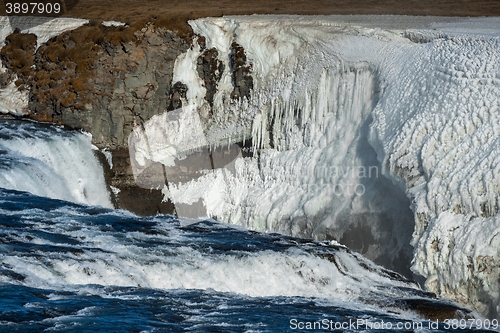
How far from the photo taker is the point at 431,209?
1595 cm

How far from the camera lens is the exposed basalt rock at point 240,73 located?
73.4 ft

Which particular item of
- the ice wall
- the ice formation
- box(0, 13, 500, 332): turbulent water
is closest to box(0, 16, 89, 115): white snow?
box(0, 13, 500, 332): turbulent water

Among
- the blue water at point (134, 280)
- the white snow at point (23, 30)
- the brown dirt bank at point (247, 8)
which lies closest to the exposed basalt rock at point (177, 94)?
the brown dirt bank at point (247, 8)

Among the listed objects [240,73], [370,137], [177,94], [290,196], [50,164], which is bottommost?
[290,196]

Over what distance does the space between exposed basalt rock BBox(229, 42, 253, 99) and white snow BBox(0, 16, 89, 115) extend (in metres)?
4.44

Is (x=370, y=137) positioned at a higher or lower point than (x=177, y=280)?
higher

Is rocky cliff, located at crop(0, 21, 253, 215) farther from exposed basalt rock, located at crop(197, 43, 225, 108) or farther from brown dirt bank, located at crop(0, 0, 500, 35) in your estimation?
brown dirt bank, located at crop(0, 0, 500, 35)

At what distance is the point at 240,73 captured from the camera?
22.5m

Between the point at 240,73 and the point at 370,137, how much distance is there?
210 inches

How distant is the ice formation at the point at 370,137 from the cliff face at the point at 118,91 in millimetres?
469

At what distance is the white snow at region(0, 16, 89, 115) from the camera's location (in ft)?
78.6

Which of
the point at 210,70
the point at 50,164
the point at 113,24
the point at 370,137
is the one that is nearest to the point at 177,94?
the point at 210,70

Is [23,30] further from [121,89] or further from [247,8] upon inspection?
[247,8]

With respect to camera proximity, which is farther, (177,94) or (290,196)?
(177,94)
